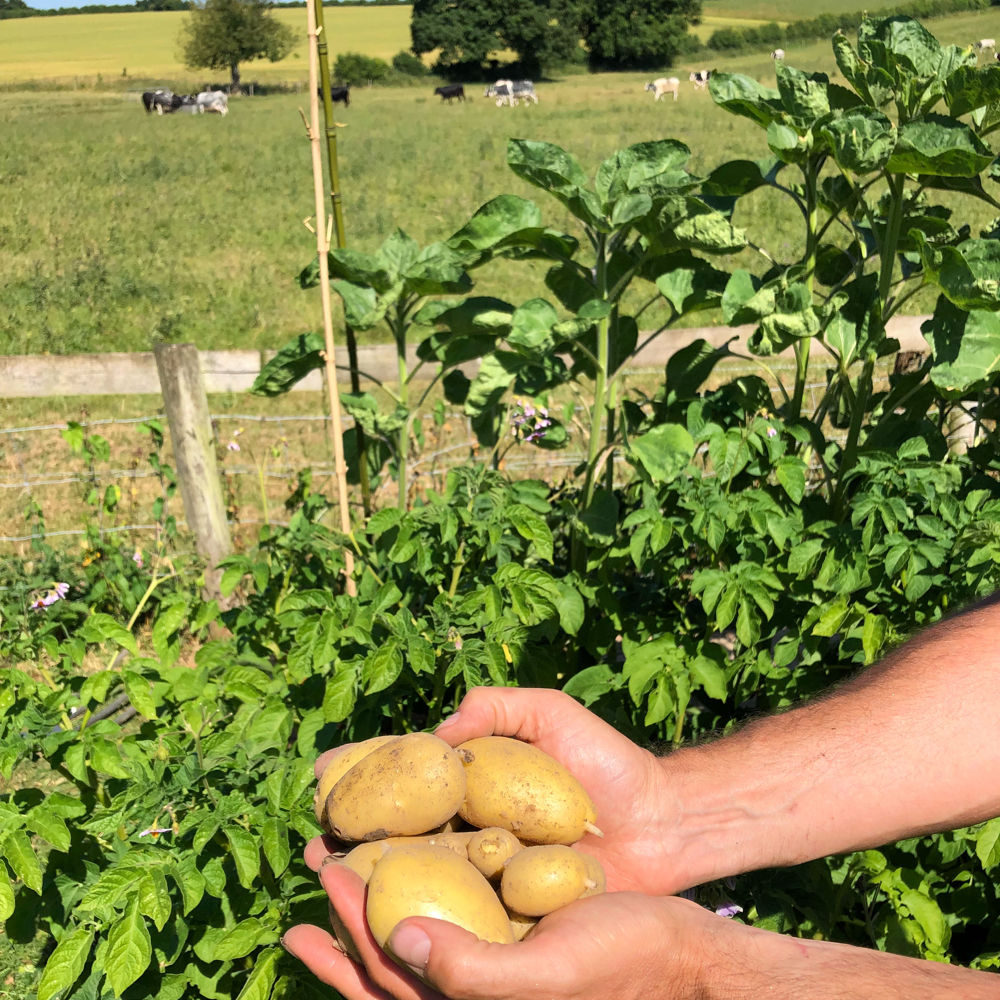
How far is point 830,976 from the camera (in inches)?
51.7

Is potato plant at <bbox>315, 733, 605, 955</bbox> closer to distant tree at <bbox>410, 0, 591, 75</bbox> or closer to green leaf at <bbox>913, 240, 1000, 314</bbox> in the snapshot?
green leaf at <bbox>913, 240, 1000, 314</bbox>

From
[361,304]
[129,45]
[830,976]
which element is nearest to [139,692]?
[361,304]

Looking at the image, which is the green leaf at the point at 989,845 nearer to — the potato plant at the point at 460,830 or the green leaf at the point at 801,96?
the potato plant at the point at 460,830

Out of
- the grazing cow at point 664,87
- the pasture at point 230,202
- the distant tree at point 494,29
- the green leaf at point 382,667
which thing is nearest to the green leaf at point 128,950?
the green leaf at point 382,667

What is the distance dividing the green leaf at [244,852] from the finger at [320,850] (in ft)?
0.73

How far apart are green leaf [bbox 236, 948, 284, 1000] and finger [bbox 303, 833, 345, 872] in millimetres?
324

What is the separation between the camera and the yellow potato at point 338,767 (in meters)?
1.61

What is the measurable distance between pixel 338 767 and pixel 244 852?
1.10 ft

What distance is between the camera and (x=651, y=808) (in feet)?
5.92

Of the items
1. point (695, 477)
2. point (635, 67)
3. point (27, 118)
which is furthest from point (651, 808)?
point (635, 67)

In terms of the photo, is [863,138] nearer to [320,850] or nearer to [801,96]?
[801,96]

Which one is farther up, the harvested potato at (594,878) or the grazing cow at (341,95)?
the grazing cow at (341,95)

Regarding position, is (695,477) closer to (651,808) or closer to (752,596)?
(752,596)

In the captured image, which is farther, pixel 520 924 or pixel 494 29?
pixel 494 29
